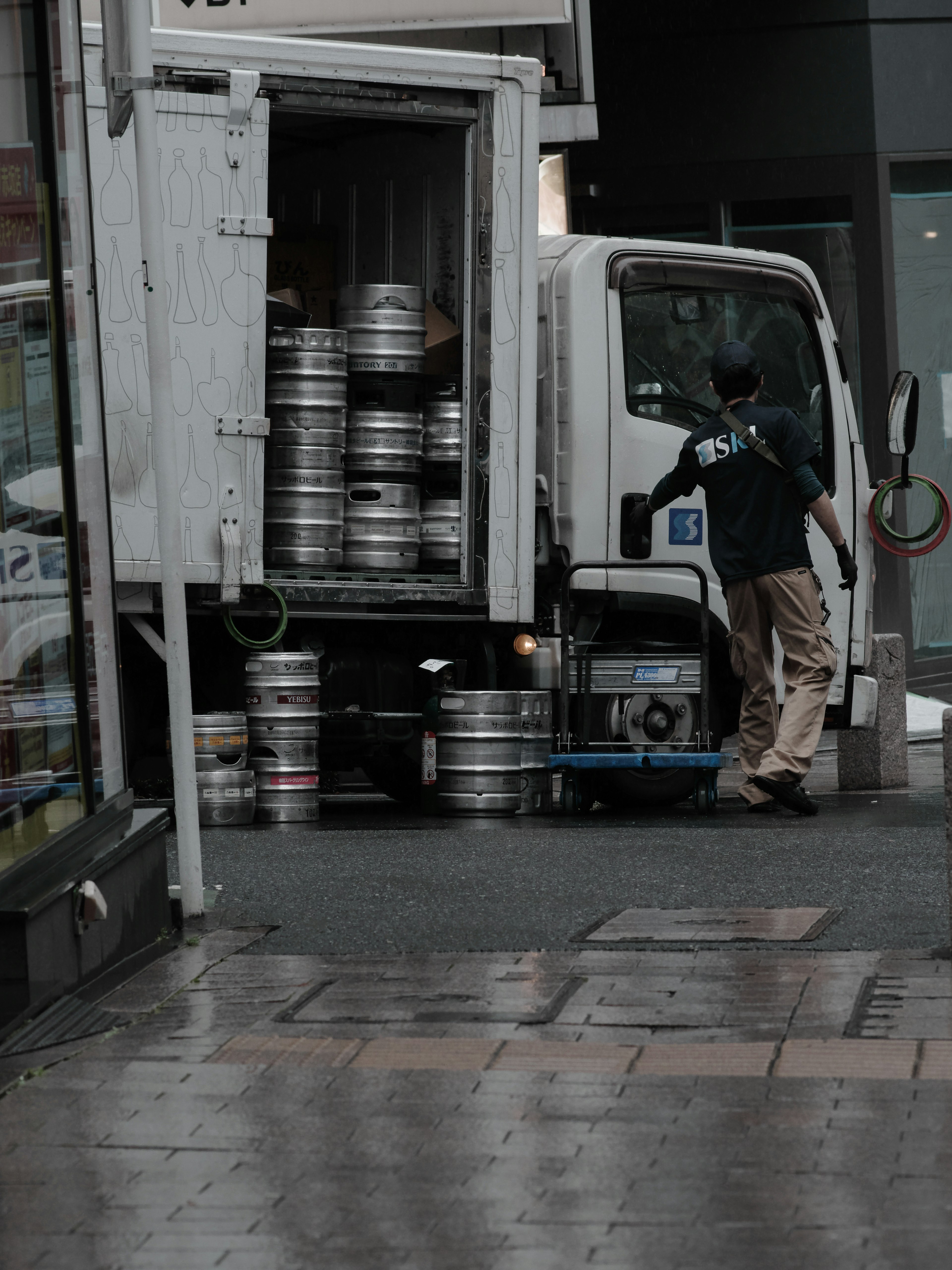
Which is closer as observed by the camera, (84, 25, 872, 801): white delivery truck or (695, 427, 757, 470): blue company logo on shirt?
(84, 25, 872, 801): white delivery truck

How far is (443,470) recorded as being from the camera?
Answer: 9188 mm

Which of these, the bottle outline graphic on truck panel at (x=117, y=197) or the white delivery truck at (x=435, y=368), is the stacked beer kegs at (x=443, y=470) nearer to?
the white delivery truck at (x=435, y=368)

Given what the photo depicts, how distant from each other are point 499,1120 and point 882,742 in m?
7.17

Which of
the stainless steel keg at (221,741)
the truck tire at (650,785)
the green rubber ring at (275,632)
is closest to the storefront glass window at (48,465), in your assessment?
the stainless steel keg at (221,741)

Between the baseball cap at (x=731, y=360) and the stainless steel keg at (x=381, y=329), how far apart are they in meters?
1.31

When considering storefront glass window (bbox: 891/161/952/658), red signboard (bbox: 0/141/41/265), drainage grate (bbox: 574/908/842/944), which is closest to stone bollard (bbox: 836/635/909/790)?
drainage grate (bbox: 574/908/842/944)

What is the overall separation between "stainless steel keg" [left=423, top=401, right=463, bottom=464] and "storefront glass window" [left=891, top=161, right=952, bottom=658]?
739 centimetres

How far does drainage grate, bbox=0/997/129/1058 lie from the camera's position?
4441mm

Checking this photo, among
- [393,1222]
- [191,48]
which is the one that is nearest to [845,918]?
[393,1222]

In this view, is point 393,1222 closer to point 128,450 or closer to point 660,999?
point 660,999

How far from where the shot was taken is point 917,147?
15.5 m

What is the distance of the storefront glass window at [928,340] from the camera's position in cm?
1577

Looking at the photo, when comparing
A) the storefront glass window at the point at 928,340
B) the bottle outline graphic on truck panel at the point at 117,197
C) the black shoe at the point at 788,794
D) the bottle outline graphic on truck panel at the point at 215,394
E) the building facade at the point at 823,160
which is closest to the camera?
the bottle outline graphic on truck panel at the point at 117,197

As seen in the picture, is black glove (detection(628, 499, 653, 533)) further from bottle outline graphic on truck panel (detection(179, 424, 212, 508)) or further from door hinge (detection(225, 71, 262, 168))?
door hinge (detection(225, 71, 262, 168))
